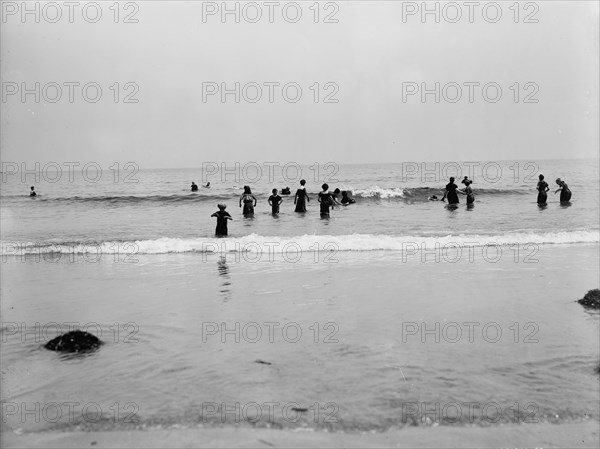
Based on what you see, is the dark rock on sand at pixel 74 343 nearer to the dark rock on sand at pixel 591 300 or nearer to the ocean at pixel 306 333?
the ocean at pixel 306 333

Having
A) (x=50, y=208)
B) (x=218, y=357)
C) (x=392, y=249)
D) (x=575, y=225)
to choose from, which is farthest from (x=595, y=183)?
(x=218, y=357)

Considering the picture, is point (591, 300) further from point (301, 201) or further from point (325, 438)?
point (301, 201)

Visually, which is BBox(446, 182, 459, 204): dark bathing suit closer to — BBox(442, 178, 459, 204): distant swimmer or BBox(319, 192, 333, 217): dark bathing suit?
BBox(442, 178, 459, 204): distant swimmer

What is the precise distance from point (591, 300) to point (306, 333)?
4087 millimetres

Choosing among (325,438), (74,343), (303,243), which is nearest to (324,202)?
(303,243)

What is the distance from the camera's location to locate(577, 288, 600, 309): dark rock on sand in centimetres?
762

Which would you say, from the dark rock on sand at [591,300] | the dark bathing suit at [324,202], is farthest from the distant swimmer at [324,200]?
the dark rock on sand at [591,300]

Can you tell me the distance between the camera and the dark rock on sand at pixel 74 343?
607 cm

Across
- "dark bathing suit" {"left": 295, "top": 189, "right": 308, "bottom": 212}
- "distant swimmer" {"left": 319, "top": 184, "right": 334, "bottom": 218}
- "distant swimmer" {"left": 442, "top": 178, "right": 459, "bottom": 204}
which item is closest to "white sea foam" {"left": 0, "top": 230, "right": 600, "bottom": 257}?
"distant swimmer" {"left": 319, "top": 184, "right": 334, "bottom": 218}

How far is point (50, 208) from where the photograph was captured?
3338 centimetres

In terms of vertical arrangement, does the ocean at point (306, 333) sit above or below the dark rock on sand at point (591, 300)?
below

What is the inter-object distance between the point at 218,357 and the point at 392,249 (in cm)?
877

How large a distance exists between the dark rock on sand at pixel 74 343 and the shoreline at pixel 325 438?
6.44 ft

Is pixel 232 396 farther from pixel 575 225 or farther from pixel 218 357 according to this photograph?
pixel 575 225
